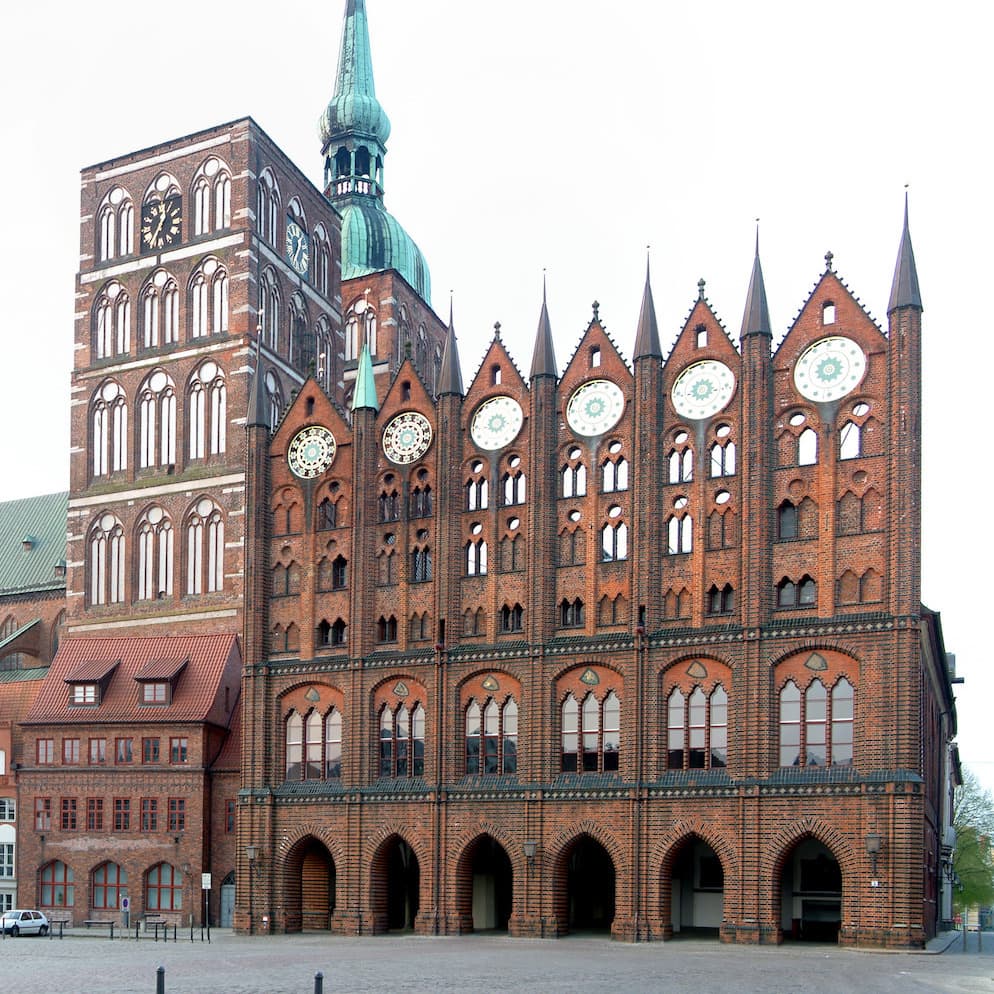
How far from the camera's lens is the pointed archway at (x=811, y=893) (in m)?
56.0

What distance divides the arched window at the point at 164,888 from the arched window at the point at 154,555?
15159mm

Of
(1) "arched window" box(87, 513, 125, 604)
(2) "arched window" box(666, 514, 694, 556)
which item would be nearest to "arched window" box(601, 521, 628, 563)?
(2) "arched window" box(666, 514, 694, 556)

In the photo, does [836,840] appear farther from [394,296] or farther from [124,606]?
Result: [394,296]

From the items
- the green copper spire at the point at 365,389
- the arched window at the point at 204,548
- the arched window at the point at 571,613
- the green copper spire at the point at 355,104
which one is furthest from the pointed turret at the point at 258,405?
the green copper spire at the point at 355,104

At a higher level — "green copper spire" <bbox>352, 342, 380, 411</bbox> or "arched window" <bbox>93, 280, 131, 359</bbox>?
"arched window" <bbox>93, 280, 131, 359</bbox>

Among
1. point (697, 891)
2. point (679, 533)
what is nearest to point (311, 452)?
point (679, 533)

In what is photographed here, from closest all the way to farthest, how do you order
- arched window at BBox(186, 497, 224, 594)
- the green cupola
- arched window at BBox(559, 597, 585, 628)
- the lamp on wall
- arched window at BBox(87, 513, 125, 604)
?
the lamp on wall
arched window at BBox(559, 597, 585, 628)
arched window at BBox(186, 497, 224, 594)
arched window at BBox(87, 513, 125, 604)
the green cupola

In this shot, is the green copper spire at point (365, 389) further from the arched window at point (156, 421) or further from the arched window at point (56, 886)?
the arched window at point (56, 886)

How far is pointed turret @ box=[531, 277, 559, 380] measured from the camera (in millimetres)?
60781

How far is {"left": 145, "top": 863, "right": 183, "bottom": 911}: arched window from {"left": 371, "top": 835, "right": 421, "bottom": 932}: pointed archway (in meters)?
10.8

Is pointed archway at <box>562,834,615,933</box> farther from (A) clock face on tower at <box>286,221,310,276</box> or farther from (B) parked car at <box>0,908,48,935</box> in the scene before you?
(A) clock face on tower at <box>286,221,310,276</box>

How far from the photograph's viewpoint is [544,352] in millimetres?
61125

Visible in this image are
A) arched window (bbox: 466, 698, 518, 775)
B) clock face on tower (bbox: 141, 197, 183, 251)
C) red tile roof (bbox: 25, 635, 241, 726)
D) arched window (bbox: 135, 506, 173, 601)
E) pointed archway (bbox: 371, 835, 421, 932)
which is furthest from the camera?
clock face on tower (bbox: 141, 197, 183, 251)

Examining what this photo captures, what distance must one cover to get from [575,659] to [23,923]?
84.8ft
